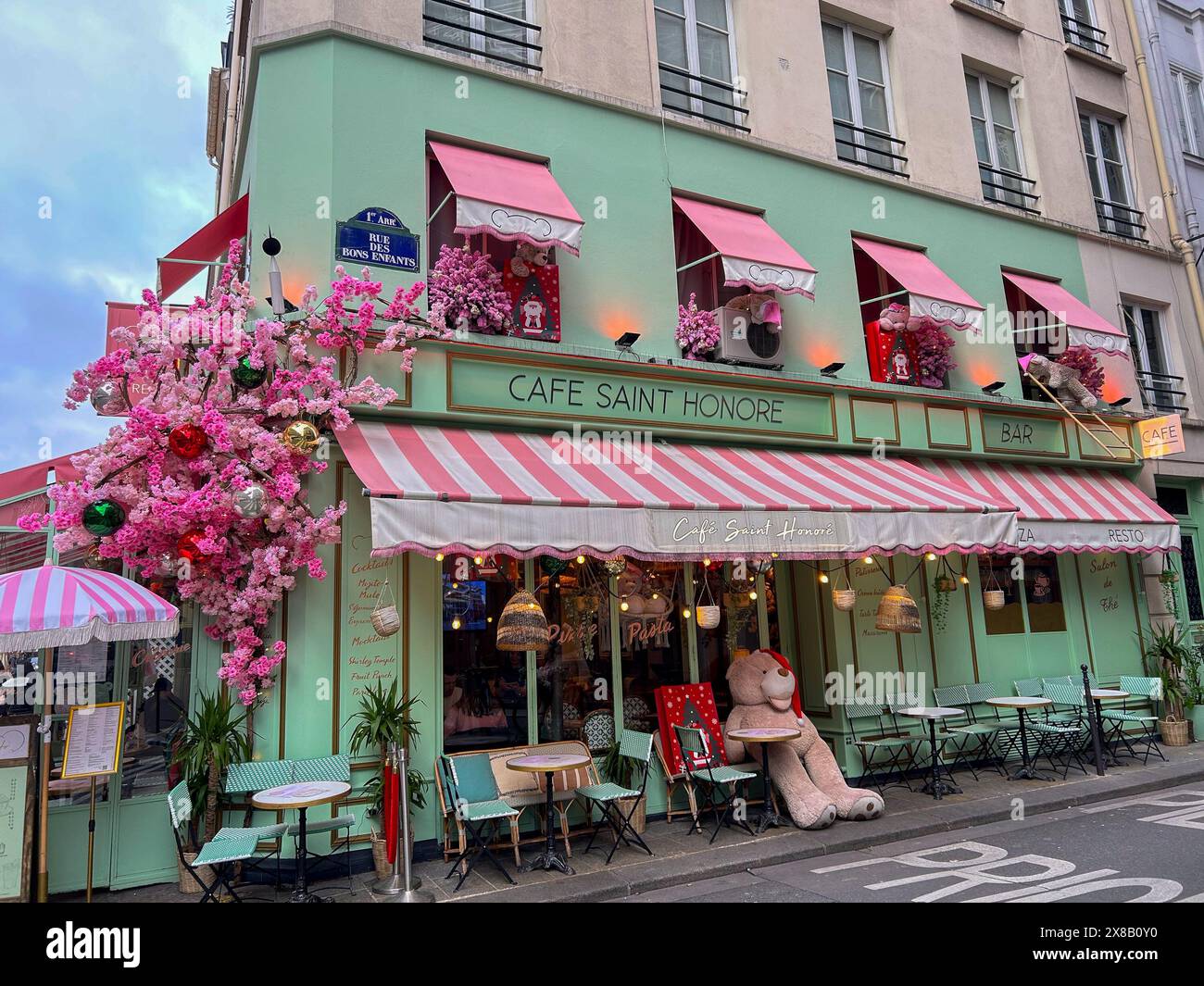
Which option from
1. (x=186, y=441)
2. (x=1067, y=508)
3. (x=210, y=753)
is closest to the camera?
(x=186, y=441)

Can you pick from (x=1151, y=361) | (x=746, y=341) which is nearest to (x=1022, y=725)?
(x=746, y=341)

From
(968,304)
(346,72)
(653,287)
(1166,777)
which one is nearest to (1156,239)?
(968,304)

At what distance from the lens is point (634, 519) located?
23.4ft

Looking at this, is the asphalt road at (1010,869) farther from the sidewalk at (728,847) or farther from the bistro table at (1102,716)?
the bistro table at (1102,716)

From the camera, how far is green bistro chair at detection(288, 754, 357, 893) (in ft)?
21.7

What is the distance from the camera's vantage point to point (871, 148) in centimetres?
1149

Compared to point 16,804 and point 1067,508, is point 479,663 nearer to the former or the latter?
point 16,804

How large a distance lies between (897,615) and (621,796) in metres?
3.67

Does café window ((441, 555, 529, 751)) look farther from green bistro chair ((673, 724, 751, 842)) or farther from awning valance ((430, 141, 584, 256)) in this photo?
awning valance ((430, 141, 584, 256))

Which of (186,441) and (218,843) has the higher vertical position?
(186,441)

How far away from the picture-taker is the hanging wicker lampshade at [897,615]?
866 centimetres

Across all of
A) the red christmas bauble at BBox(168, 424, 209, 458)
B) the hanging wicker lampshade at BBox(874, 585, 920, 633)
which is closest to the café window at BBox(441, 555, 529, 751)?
the red christmas bauble at BBox(168, 424, 209, 458)

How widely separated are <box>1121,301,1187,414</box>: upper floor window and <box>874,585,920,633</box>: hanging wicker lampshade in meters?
7.70

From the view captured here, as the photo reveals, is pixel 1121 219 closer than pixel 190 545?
No
